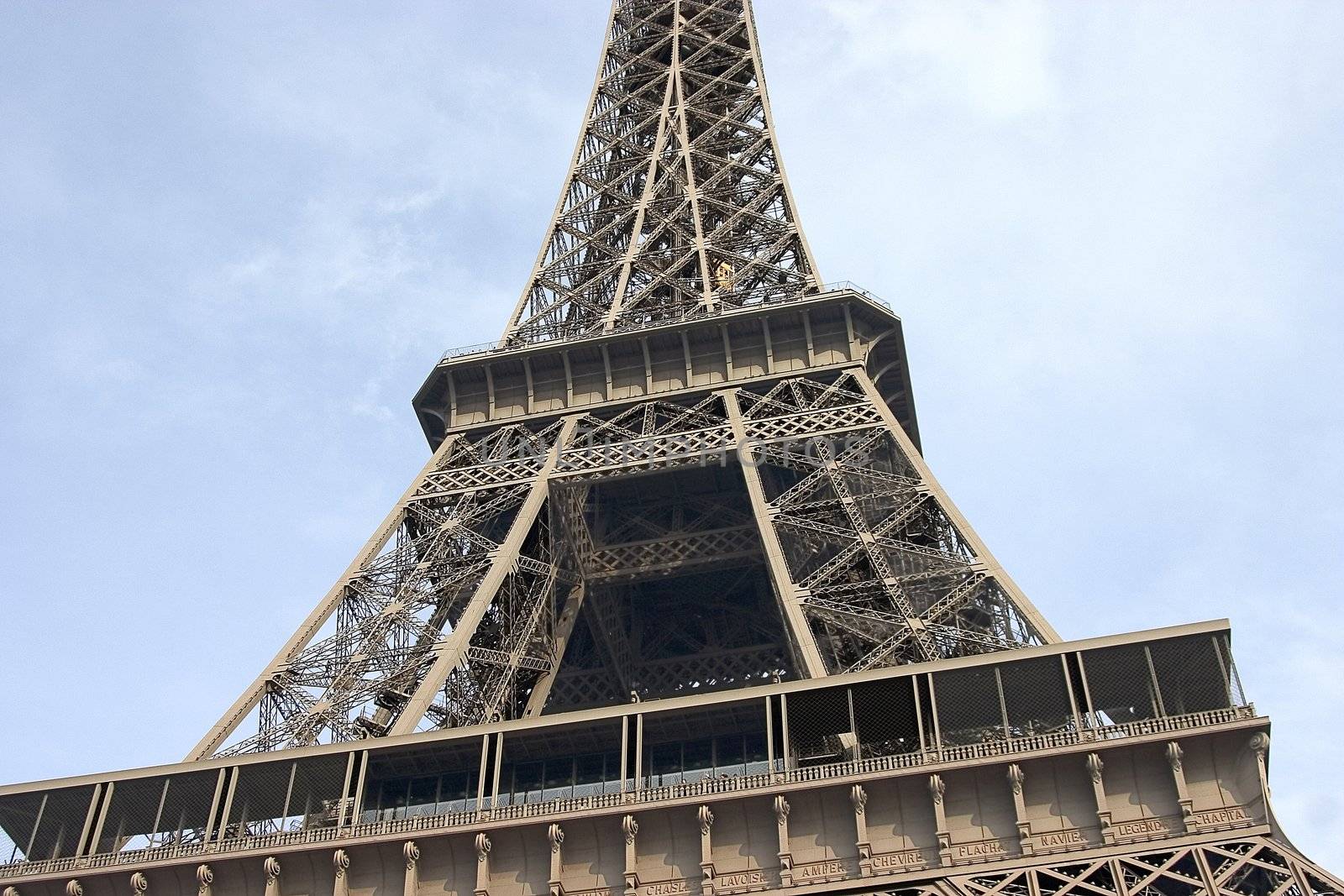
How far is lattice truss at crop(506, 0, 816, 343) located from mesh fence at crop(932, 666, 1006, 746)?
19.3 metres

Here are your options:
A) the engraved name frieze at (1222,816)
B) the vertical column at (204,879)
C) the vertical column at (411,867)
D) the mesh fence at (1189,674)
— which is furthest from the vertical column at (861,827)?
the vertical column at (204,879)

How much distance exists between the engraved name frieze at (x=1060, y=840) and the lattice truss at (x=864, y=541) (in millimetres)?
4654

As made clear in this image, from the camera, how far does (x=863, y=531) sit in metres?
36.0

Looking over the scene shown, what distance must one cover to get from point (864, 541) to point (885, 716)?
743cm

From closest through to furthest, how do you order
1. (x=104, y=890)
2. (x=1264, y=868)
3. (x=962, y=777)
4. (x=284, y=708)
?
(x=1264, y=868) < (x=962, y=777) < (x=104, y=890) < (x=284, y=708)

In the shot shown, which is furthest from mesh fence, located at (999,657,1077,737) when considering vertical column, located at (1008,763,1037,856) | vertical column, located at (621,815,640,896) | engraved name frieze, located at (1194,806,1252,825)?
vertical column, located at (621,815,640,896)

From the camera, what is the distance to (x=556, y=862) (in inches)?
1081

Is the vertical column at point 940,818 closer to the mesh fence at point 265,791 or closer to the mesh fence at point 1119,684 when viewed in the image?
the mesh fence at point 1119,684

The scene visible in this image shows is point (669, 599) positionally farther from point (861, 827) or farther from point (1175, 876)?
point (1175, 876)

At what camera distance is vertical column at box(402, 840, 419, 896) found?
27.7 m

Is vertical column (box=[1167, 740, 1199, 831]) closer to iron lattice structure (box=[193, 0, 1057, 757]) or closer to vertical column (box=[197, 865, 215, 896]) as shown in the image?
iron lattice structure (box=[193, 0, 1057, 757])

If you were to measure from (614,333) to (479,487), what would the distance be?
618 cm

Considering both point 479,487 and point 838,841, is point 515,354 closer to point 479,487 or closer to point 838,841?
point 479,487

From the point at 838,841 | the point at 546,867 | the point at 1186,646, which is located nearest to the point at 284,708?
the point at 546,867
